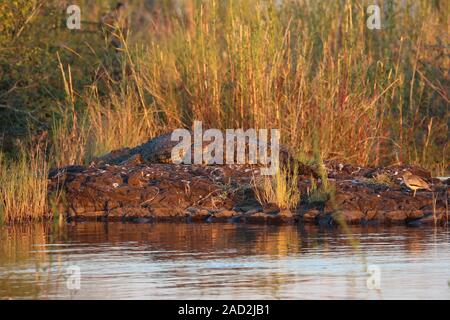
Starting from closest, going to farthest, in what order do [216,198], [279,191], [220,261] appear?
[220,261], [279,191], [216,198]

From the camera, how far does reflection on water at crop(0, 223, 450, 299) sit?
920cm

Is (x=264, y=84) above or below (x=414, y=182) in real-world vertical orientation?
above

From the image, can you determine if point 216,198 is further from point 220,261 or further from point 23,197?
point 220,261

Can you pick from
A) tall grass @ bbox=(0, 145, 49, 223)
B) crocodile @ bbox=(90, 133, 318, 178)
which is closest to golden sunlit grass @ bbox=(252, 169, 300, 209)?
crocodile @ bbox=(90, 133, 318, 178)

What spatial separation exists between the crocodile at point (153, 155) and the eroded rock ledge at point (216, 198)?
35 centimetres

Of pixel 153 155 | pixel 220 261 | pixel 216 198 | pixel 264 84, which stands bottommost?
pixel 220 261

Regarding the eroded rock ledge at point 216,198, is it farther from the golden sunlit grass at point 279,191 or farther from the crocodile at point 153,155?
the crocodile at point 153,155

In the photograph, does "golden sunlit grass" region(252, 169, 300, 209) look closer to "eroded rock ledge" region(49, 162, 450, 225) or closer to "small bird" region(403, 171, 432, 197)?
"eroded rock ledge" region(49, 162, 450, 225)

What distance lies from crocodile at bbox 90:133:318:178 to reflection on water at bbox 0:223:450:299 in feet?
6.73

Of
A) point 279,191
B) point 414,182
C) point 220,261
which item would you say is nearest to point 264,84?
point 279,191

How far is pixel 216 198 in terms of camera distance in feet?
48.9

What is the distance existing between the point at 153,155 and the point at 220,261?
5835 mm
